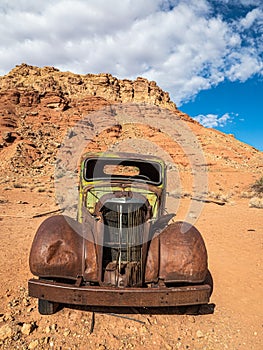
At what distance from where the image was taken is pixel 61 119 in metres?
43.5

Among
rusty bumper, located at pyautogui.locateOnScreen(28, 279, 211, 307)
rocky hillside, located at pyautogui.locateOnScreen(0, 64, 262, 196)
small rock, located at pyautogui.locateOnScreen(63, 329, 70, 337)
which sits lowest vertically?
small rock, located at pyautogui.locateOnScreen(63, 329, 70, 337)

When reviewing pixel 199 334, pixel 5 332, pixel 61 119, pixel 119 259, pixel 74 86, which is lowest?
pixel 199 334

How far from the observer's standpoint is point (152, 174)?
231 inches

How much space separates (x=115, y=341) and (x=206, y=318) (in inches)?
55.1

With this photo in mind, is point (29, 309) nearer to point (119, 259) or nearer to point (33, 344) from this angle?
point (33, 344)

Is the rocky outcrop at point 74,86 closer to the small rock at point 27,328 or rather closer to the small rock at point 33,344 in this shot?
the small rock at point 27,328

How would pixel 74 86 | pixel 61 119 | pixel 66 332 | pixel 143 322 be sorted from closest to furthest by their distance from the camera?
pixel 66 332 → pixel 143 322 → pixel 61 119 → pixel 74 86

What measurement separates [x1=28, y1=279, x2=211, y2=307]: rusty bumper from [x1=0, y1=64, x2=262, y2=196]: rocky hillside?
805 inches

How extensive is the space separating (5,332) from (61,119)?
43.2m

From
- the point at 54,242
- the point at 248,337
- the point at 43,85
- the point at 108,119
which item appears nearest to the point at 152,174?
the point at 54,242

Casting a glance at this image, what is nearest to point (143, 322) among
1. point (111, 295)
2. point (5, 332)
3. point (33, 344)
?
point (111, 295)

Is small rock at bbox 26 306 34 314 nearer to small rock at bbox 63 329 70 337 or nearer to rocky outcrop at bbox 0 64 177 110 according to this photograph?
small rock at bbox 63 329 70 337

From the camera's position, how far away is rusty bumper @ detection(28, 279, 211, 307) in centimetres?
293

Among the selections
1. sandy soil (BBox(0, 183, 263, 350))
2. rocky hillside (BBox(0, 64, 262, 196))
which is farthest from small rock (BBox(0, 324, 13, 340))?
rocky hillside (BBox(0, 64, 262, 196))
